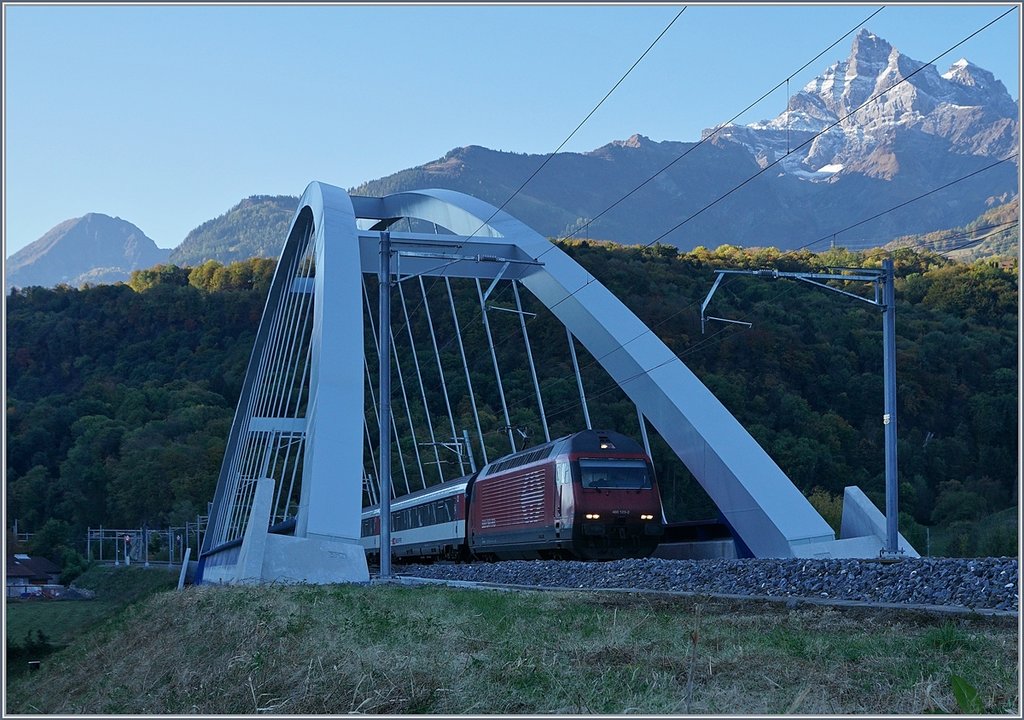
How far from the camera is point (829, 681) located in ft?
19.5

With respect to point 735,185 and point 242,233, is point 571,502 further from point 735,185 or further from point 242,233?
point 242,233

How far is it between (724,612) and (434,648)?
3566mm

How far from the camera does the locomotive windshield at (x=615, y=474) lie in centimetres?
2164

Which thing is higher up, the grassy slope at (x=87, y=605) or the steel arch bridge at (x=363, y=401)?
the steel arch bridge at (x=363, y=401)

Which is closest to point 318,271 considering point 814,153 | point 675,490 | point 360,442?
point 360,442

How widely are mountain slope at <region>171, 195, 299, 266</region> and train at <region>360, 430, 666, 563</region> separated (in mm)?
110704

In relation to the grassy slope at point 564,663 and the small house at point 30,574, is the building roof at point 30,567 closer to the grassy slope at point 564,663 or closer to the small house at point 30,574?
the small house at point 30,574

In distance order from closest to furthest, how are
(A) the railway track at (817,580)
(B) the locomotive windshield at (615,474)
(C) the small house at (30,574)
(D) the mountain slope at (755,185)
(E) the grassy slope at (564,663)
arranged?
(E) the grassy slope at (564,663) < (A) the railway track at (817,580) < (B) the locomotive windshield at (615,474) < (C) the small house at (30,574) < (D) the mountain slope at (755,185)

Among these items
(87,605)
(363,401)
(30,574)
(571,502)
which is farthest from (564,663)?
(30,574)

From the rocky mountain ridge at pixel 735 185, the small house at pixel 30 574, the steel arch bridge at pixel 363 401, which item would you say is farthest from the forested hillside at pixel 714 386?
the rocky mountain ridge at pixel 735 185

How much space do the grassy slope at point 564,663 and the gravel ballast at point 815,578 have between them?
1653 mm

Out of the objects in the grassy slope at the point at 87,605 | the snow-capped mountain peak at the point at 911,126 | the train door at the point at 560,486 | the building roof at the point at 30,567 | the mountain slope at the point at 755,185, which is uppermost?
the snow-capped mountain peak at the point at 911,126

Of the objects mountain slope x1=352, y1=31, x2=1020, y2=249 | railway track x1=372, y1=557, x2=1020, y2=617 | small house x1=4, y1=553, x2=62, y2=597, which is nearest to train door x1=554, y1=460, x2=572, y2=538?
railway track x1=372, y1=557, x2=1020, y2=617

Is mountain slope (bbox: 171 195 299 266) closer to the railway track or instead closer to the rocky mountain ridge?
the rocky mountain ridge
